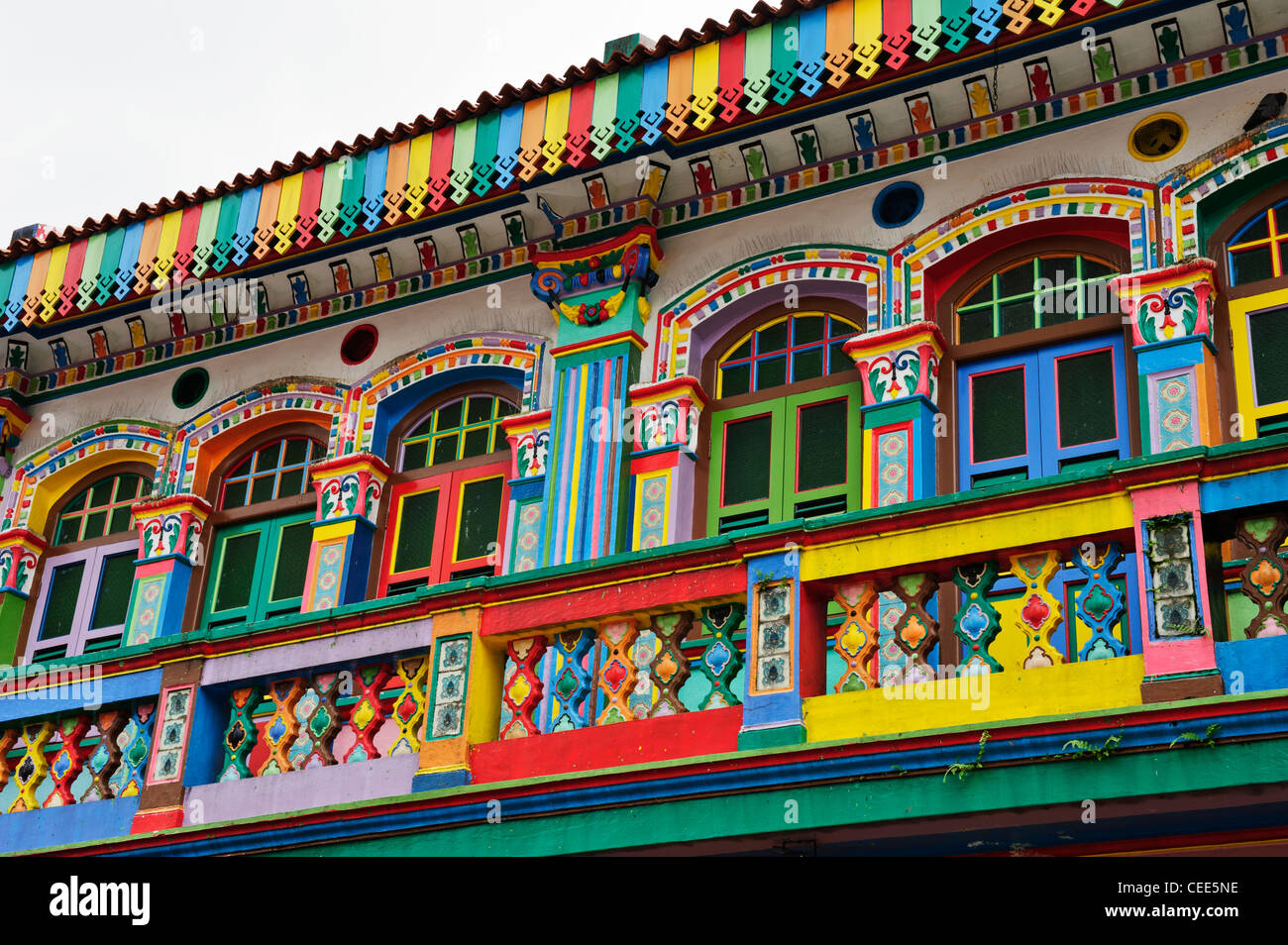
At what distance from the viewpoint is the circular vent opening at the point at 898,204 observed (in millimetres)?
10680

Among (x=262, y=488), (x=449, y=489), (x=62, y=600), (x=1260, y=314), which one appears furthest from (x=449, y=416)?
(x=1260, y=314)

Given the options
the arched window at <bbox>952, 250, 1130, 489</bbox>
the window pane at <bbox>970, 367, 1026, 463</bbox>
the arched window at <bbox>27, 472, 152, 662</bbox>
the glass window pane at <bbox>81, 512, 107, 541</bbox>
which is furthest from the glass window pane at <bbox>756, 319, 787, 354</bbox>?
the glass window pane at <bbox>81, 512, 107, 541</bbox>

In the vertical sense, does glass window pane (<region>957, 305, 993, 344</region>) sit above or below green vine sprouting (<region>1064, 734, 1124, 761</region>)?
above

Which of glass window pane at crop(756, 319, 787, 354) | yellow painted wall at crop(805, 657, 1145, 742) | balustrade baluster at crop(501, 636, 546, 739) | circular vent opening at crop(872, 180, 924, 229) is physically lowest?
yellow painted wall at crop(805, 657, 1145, 742)

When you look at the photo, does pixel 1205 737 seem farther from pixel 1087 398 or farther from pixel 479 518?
pixel 479 518

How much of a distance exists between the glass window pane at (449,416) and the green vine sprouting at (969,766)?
560 centimetres

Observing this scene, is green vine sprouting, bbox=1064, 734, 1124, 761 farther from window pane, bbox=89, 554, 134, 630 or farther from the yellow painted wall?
window pane, bbox=89, 554, 134, 630

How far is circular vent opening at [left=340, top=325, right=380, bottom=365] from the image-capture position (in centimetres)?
1223

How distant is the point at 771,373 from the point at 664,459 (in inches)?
34.3

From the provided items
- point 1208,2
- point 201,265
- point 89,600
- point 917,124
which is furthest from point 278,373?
point 1208,2

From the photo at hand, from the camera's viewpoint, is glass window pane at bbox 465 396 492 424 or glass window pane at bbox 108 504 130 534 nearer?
glass window pane at bbox 465 396 492 424

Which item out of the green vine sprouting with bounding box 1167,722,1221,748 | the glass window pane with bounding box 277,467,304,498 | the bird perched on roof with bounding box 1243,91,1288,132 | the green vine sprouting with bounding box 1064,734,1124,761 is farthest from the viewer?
the glass window pane with bounding box 277,467,304,498

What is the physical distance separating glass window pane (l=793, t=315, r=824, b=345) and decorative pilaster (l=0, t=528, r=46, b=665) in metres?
5.72

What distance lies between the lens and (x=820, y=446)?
10.4 m
